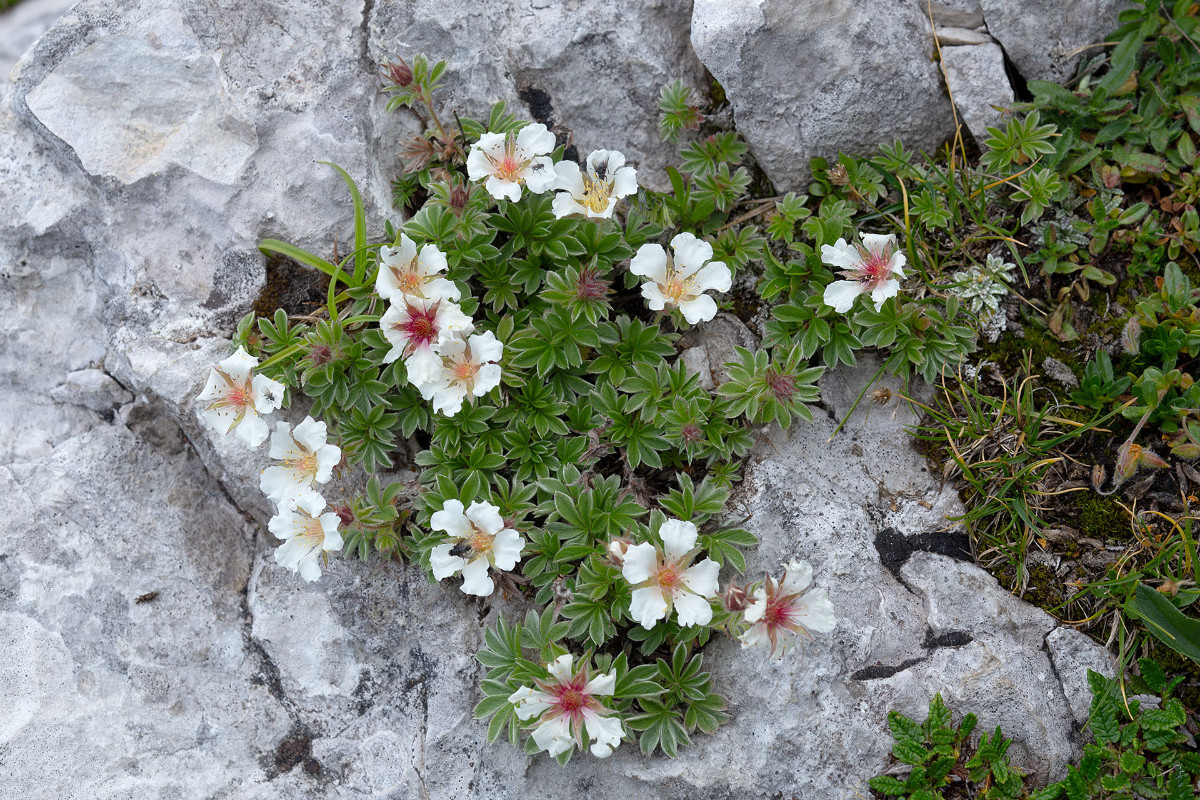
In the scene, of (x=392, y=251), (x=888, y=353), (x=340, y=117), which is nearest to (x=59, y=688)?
(x=392, y=251)

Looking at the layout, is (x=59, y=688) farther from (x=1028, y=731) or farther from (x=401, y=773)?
(x=1028, y=731)

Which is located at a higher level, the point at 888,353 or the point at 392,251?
the point at 392,251

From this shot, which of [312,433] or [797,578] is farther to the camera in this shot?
[312,433]

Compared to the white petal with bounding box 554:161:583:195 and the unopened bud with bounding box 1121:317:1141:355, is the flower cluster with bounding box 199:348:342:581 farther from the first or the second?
the unopened bud with bounding box 1121:317:1141:355

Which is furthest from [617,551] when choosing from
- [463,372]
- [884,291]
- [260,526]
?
[260,526]

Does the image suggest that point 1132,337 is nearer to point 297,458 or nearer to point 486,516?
point 486,516

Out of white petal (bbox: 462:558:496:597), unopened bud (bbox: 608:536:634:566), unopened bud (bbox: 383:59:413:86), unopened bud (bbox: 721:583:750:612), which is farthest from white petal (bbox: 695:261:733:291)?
unopened bud (bbox: 383:59:413:86)

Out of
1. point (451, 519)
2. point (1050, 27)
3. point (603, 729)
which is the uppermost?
point (1050, 27)

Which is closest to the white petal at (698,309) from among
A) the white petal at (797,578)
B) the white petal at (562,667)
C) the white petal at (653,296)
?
the white petal at (653,296)
